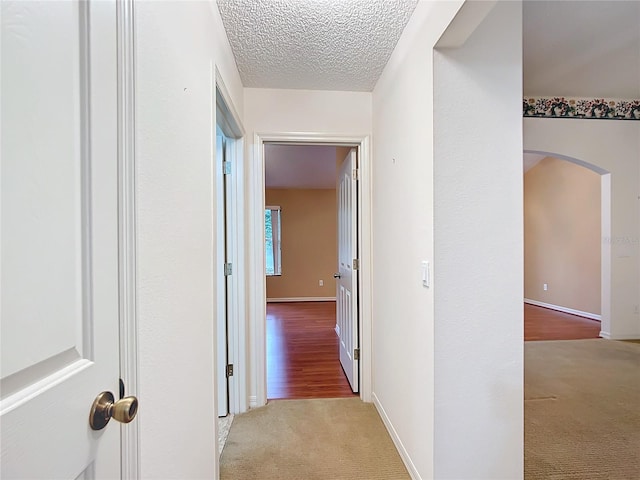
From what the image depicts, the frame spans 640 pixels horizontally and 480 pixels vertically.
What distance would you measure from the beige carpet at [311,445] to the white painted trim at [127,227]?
123 centimetres

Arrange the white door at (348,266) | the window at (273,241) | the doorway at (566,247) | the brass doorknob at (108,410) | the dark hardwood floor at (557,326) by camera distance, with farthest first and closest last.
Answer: the window at (273,241) → the doorway at (566,247) → the dark hardwood floor at (557,326) → the white door at (348,266) → the brass doorknob at (108,410)

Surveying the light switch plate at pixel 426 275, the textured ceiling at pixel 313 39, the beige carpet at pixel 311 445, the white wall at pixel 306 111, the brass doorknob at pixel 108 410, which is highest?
the textured ceiling at pixel 313 39

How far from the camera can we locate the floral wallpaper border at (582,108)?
376 cm

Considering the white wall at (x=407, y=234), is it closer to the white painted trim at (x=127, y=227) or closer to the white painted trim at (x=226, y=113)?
the white painted trim at (x=226, y=113)

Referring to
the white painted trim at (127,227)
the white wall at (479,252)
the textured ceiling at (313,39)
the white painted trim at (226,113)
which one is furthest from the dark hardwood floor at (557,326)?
the white painted trim at (127,227)

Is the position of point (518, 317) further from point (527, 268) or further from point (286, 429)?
point (527, 268)

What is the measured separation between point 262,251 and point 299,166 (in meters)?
3.50

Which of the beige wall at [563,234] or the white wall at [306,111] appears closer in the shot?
the white wall at [306,111]

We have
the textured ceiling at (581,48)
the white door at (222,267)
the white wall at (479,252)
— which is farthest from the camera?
the white door at (222,267)

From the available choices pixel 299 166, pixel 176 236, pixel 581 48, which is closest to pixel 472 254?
pixel 176 236

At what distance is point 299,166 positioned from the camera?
571 centimetres

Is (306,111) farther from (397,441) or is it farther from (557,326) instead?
(557,326)

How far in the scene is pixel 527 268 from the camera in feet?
21.2

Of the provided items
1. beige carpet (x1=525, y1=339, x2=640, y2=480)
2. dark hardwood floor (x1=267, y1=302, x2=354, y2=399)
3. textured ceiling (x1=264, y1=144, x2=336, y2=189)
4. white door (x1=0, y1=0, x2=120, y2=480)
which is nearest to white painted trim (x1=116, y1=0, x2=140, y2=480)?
white door (x1=0, y1=0, x2=120, y2=480)
